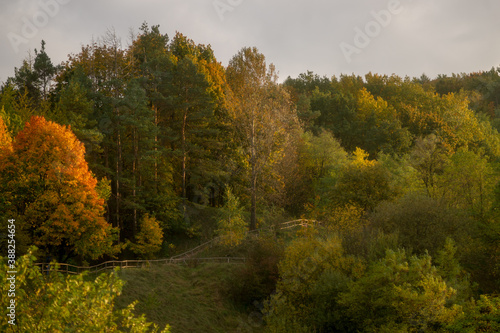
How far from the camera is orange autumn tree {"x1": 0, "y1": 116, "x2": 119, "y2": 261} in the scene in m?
26.2

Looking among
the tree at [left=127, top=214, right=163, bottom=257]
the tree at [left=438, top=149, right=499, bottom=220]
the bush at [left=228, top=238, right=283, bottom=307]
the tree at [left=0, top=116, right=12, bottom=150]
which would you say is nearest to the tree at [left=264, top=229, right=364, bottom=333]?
the bush at [left=228, top=238, right=283, bottom=307]

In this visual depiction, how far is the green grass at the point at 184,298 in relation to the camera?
2420cm

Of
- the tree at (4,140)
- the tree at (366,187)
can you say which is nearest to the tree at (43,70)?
the tree at (4,140)

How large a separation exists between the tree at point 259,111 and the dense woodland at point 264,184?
141 mm

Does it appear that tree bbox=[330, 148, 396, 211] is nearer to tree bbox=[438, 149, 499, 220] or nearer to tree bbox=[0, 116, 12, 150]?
tree bbox=[438, 149, 499, 220]

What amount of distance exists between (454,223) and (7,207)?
30.2m

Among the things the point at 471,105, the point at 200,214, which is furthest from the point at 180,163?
the point at 471,105

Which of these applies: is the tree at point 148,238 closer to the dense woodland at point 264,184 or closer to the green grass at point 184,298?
the dense woodland at point 264,184

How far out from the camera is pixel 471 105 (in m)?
72.6

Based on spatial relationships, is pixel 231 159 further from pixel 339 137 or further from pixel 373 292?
pixel 339 137

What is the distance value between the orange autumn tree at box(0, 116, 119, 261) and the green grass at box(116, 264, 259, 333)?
15.8 feet

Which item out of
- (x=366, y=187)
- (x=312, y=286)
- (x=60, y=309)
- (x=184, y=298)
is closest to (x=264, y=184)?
(x=366, y=187)

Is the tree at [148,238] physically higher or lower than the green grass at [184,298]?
higher

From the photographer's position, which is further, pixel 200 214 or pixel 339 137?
pixel 339 137
